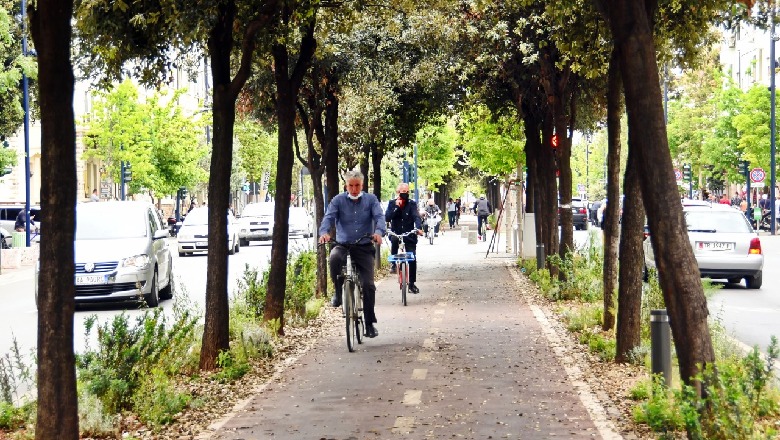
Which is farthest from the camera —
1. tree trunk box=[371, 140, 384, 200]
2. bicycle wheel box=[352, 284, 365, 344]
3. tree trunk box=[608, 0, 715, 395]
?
tree trunk box=[371, 140, 384, 200]

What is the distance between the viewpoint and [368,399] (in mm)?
10586

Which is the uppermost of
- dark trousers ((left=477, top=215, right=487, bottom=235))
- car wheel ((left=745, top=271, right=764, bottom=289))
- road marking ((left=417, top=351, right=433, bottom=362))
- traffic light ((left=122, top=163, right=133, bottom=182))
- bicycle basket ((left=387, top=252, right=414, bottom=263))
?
traffic light ((left=122, top=163, right=133, bottom=182))

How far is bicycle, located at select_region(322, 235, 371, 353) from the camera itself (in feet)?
46.4

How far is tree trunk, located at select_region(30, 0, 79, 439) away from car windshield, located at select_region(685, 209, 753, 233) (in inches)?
756

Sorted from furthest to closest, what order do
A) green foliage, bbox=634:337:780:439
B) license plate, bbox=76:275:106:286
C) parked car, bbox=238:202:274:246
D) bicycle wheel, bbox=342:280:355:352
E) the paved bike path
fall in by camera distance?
1. parked car, bbox=238:202:274:246
2. license plate, bbox=76:275:106:286
3. bicycle wheel, bbox=342:280:355:352
4. the paved bike path
5. green foliage, bbox=634:337:780:439

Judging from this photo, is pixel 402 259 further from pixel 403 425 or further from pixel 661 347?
pixel 403 425

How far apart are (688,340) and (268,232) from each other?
151 feet

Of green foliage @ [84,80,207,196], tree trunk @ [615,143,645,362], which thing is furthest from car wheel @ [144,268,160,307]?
green foliage @ [84,80,207,196]

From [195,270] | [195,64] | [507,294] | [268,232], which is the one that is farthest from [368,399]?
[268,232]

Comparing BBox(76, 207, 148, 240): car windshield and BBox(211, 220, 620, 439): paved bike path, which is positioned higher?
BBox(76, 207, 148, 240): car windshield

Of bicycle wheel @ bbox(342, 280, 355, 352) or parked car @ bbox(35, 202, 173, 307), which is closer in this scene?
bicycle wheel @ bbox(342, 280, 355, 352)

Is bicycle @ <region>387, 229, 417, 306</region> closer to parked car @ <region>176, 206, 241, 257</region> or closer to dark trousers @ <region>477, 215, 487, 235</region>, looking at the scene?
parked car @ <region>176, 206, 241, 257</region>

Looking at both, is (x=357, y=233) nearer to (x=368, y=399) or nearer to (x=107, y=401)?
(x=368, y=399)

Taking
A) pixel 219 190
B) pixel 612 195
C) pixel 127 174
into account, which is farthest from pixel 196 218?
pixel 219 190
